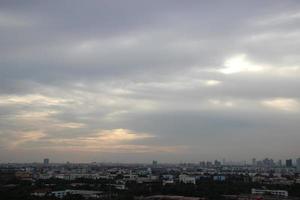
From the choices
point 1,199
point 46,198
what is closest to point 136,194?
point 46,198

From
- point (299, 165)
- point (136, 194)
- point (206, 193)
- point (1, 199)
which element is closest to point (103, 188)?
point (136, 194)

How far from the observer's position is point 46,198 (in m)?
36.7

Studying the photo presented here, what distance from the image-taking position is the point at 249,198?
1518 inches

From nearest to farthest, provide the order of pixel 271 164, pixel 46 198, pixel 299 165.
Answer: pixel 46 198 < pixel 299 165 < pixel 271 164

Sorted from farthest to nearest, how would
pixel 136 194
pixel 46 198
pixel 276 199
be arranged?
pixel 136 194 → pixel 276 199 → pixel 46 198

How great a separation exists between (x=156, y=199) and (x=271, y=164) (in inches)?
6008

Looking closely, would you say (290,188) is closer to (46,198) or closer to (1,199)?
(46,198)

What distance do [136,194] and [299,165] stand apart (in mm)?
110199

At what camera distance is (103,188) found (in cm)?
5262

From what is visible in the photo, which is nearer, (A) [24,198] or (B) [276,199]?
(A) [24,198]

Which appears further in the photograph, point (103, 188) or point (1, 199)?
point (103, 188)

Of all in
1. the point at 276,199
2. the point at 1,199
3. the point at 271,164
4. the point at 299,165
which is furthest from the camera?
the point at 271,164

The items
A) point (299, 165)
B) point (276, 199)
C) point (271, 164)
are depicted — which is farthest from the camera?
point (271, 164)

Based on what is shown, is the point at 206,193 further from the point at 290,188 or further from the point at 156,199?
the point at 290,188
